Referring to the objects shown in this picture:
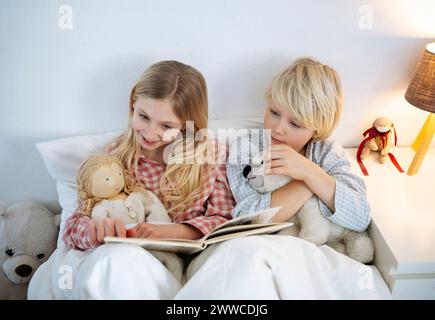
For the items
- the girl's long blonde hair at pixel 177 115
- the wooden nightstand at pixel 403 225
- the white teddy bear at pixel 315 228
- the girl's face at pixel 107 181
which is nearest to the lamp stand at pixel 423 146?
the wooden nightstand at pixel 403 225

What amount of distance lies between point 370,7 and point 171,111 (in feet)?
2.05

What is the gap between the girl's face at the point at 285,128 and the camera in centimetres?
111

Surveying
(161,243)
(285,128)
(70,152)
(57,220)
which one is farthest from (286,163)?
(57,220)

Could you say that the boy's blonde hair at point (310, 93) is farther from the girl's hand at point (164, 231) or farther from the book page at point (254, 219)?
the girl's hand at point (164, 231)

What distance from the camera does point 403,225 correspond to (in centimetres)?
111

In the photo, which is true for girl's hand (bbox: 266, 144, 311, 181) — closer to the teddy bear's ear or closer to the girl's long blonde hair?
the girl's long blonde hair

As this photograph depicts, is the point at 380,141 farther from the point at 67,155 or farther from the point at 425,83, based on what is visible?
the point at 67,155

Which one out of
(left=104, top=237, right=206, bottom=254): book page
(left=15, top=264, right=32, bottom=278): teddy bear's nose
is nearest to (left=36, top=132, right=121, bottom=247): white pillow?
(left=15, top=264, right=32, bottom=278): teddy bear's nose

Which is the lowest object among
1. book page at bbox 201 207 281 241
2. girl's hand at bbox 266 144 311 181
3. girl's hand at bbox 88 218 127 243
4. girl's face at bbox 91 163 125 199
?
girl's hand at bbox 88 218 127 243

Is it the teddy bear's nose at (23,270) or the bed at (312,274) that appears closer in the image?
the bed at (312,274)

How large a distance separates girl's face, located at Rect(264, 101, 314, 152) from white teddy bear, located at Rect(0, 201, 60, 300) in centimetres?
74

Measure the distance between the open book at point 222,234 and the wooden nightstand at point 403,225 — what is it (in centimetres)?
27

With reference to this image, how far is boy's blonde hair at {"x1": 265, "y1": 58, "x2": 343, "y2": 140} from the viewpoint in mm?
1079

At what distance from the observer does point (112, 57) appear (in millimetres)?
1203
